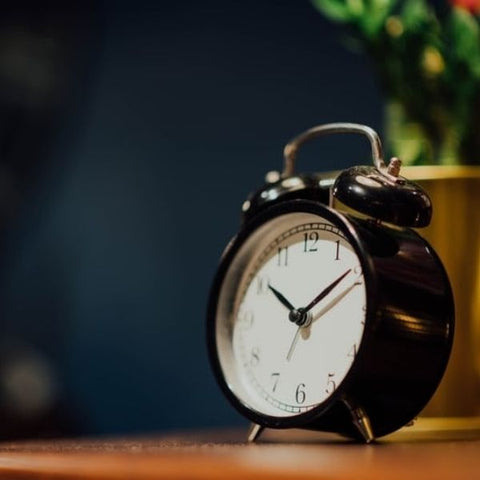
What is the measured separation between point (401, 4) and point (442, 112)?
0.85 m

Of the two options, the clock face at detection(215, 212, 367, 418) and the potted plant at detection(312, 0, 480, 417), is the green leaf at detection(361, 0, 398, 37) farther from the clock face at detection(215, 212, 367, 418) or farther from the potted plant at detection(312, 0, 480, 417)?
the clock face at detection(215, 212, 367, 418)

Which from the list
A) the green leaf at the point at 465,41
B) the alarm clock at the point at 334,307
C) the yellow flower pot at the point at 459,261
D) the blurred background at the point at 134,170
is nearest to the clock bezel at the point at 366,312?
the alarm clock at the point at 334,307

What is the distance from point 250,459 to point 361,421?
23 cm

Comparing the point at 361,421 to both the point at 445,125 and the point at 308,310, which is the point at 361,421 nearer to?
the point at 308,310

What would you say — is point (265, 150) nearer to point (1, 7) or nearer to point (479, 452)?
point (1, 7)

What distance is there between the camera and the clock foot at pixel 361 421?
0.90 meters

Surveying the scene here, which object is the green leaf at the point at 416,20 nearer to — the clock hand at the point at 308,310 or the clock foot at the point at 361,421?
the clock hand at the point at 308,310

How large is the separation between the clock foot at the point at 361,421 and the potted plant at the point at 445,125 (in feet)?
0.58

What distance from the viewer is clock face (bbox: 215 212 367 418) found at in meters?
0.95

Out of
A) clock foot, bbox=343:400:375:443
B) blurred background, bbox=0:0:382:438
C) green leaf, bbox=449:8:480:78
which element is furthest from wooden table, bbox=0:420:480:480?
blurred background, bbox=0:0:382:438

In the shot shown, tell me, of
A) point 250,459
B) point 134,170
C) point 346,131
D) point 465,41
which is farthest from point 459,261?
point 134,170

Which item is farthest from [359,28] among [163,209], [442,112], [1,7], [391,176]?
[1,7]

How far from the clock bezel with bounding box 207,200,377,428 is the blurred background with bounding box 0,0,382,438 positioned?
3.83ft

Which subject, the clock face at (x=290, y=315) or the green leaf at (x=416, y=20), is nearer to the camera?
the clock face at (x=290, y=315)
